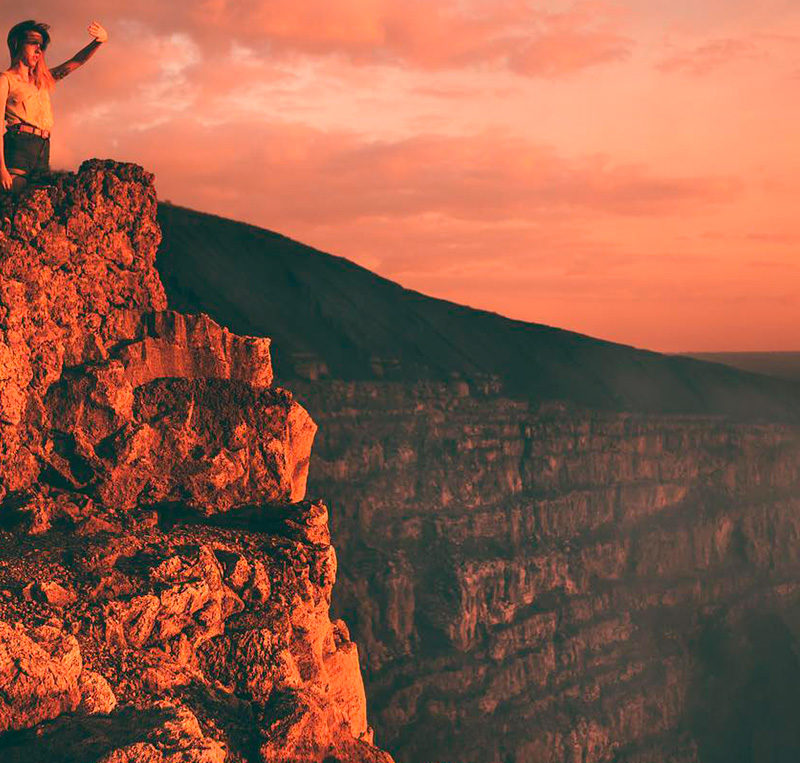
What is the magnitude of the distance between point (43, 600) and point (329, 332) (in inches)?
3235

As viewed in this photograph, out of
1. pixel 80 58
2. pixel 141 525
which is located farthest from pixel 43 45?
pixel 141 525

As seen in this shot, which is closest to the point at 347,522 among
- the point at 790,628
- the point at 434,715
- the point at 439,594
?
the point at 439,594

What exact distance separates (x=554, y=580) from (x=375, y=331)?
2797cm

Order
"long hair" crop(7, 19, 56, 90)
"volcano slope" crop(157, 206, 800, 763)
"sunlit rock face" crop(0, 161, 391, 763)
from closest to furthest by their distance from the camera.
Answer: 1. "sunlit rock face" crop(0, 161, 391, 763)
2. "long hair" crop(7, 19, 56, 90)
3. "volcano slope" crop(157, 206, 800, 763)

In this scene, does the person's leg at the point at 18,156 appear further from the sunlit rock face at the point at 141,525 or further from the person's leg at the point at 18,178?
the sunlit rock face at the point at 141,525

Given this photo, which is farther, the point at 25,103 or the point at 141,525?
the point at 25,103

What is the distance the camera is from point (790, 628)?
133 metres

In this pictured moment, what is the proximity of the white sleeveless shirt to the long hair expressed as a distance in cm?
27

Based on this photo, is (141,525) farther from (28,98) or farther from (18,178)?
(28,98)

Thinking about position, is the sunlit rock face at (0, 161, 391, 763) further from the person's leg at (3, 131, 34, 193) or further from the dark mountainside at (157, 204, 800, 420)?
the dark mountainside at (157, 204, 800, 420)

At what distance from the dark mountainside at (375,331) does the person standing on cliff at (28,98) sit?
2162 inches

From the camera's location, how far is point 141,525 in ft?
140

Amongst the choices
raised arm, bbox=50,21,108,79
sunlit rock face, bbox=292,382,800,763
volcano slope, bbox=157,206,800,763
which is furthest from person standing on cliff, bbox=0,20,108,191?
sunlit rock face, bbox=292,382,800,763

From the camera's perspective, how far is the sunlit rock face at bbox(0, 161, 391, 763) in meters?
33.0
